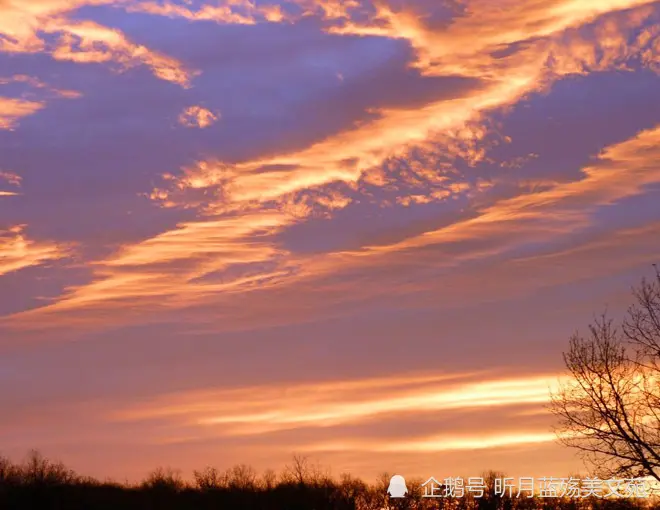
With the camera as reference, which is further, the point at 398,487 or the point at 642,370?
the point at 398,487

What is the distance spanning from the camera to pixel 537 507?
72.5m

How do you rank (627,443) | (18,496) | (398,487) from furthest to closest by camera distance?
1. (398,487)
2. (18,496)
3. (627,443)

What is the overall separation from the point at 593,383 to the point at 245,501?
39242mm

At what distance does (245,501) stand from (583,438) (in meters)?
38.9

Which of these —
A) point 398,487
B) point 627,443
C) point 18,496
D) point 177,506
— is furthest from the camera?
point 398,487

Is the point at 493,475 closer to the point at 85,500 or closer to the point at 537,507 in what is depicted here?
the point at 537,507

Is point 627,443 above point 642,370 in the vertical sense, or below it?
below

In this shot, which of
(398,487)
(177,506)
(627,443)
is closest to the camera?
(627,443)

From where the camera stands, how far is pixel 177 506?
222 ft

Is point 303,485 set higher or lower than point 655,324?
lower

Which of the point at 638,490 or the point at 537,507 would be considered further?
the point at 537,507

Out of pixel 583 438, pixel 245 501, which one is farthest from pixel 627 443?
pixel 245 501

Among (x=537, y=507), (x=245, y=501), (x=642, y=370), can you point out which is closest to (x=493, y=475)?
(x=537, y=507)

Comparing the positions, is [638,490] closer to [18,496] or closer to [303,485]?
[18,496]
